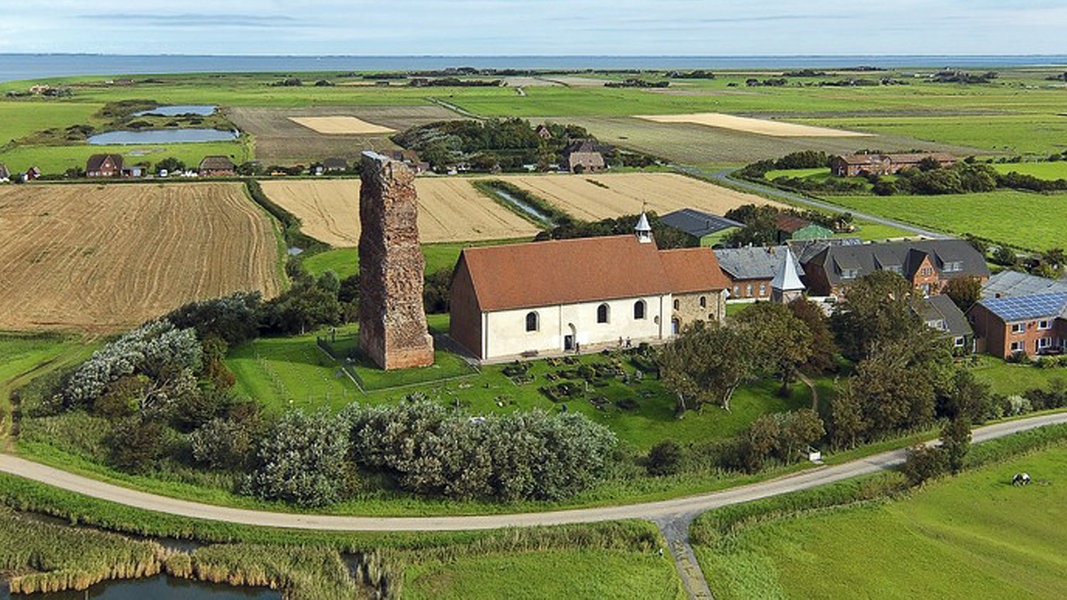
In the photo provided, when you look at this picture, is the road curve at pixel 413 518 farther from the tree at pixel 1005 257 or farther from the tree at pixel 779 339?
the tree at pixel 1005 257

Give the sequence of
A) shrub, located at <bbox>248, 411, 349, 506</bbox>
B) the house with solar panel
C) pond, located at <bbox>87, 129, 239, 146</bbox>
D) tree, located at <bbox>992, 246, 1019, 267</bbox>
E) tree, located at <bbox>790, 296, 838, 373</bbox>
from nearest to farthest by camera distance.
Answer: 1. shrub, located at <bbox>248, 411, 349, 506</bbox>
2. tree, located at <bbox>790, 296, 838, 373</bbox>
3. the house with solar panel
4. tree, located at <bbox>992, 246, 1019, 267</bbox>
5. pond, located at <bbox>87, 129, 239, 146</bbox>

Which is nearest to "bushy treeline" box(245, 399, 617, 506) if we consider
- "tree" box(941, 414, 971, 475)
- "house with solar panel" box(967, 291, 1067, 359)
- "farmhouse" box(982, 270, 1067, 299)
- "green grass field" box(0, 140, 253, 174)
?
"tree" box(941, 414, 971, 475)

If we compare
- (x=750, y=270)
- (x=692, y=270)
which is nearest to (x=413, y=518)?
(x=692, y=270)

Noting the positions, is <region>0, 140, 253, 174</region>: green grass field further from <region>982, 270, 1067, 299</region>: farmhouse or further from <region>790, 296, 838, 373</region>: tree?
<region>982, 270, 1067, 299</region>: farmhouse

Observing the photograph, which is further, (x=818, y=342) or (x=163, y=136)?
(x=163, y=136)

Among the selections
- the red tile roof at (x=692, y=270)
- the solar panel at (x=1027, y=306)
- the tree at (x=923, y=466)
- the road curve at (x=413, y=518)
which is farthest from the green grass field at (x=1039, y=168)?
the road curve at (x=413, y=518)

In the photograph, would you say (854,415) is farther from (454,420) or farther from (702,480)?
(454,420)

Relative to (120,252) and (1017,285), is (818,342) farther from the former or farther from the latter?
(120,252)
